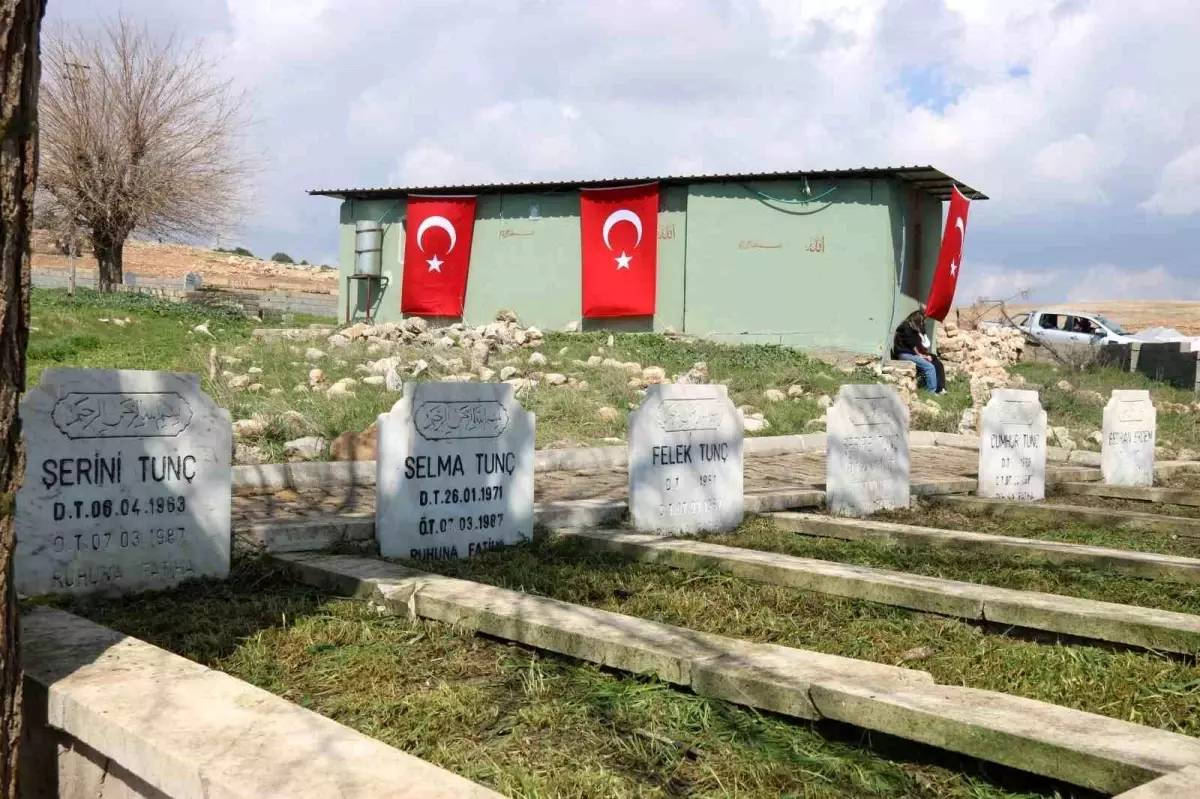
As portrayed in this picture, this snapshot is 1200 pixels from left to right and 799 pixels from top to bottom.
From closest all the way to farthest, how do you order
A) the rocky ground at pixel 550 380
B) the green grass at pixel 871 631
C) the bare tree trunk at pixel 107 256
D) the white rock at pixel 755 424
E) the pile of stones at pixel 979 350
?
the green grass at pixel 871 631
the rocky ground at pixel 550 380
the white rock at pixel 755 424
the pile of stones at pixel 979 350
the bare tree trunk at pixel 107 256

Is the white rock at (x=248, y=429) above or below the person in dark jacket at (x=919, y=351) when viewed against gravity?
below

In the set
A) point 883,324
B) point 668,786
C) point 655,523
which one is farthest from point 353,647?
point 883,324

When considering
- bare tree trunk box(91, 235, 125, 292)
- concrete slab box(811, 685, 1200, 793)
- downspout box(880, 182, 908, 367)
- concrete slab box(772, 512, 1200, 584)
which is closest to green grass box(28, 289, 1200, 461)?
downspout box(880, 182, 908, 367)

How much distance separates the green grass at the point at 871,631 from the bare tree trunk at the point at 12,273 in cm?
248

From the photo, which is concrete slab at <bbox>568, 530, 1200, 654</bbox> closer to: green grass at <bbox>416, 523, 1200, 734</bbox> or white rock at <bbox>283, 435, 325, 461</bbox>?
green grass at <bbox>416, 523, 1200, 734</bbox>

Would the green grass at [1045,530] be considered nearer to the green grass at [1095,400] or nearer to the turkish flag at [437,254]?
the green grass at [1095,400]

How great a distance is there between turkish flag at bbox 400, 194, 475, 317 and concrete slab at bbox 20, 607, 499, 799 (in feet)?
62.2

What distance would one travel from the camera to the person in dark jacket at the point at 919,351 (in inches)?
758

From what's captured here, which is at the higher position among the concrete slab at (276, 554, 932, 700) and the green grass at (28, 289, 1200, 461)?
the green grass at (28, 289, 1200, 461)

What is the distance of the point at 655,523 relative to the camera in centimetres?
675

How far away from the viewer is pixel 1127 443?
10492 millimetres

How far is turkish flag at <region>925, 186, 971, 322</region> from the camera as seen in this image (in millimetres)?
19578

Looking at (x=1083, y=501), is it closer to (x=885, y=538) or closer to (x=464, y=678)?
(x=885, y=538)

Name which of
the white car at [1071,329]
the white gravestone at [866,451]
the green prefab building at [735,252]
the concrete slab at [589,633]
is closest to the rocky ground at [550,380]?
the green prefab building at [735,252]
